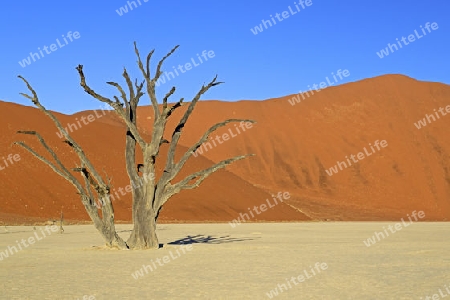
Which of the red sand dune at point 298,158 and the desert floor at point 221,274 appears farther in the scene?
the red sand dune at point 298,158

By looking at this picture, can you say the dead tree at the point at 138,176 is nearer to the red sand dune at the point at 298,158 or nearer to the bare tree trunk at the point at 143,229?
the bare tree trunk at the point at 143,229

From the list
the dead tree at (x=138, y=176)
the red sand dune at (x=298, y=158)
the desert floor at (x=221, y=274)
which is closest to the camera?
the desert floor at (x=221, y=274)

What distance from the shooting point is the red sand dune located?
54562 mm

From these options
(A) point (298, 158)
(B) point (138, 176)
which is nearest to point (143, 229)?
(B) point (138, 176)

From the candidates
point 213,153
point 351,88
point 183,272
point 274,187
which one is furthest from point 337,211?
point 183,272

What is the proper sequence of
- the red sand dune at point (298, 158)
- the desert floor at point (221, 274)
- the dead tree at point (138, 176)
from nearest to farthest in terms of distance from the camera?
the desert floor at point (221, 274) → the dead tree at point (138, 176) → the red sand dune at point (298, 158)

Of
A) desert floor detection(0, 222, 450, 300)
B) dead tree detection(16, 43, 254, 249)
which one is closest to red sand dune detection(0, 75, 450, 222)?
dead tree detection(16, 43, 254, 249)

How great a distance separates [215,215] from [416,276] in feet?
148

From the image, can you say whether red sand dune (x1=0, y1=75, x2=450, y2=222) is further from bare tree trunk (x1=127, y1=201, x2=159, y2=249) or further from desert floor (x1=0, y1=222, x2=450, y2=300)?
desert floor (x1=0, y1=222, x2=450, y2=300)

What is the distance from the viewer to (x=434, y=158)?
275 feet

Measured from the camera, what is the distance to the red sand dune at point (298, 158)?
54.6 meters

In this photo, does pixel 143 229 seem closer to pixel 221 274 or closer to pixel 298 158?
pixel 221 274

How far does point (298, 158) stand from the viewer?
84.6 meters

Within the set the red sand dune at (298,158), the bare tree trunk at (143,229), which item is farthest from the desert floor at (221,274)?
the red sand dune at (298,158)
